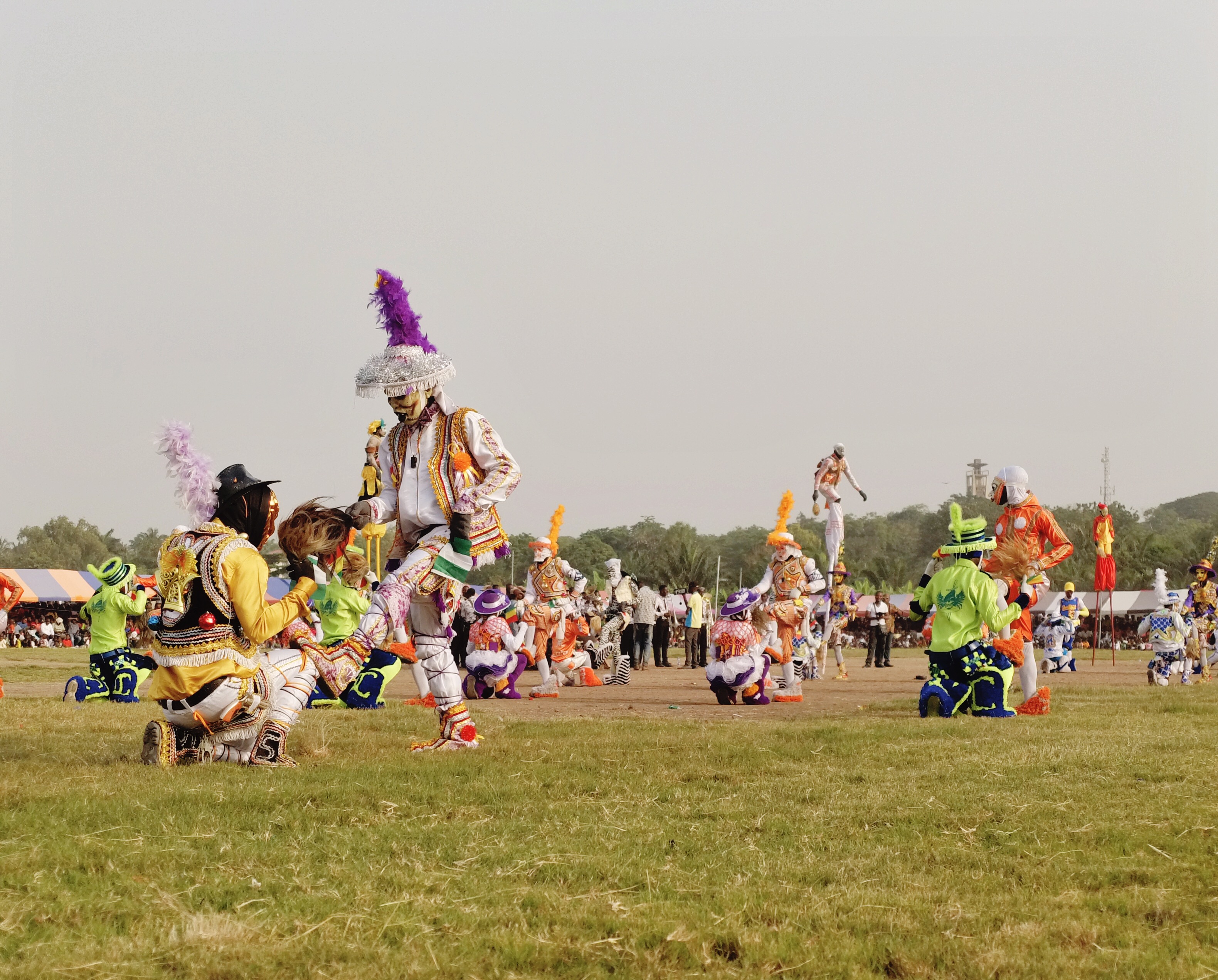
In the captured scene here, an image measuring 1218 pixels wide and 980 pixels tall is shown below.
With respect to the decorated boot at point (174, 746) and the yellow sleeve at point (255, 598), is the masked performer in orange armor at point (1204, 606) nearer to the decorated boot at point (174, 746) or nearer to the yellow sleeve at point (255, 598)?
the yellow sleeve at point (255, 598)

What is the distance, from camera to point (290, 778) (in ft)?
22.3

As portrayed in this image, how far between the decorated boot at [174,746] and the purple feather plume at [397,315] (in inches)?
113

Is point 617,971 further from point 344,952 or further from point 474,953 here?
point 344,952

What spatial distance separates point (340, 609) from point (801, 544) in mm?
40382

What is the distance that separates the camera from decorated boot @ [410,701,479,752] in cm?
848

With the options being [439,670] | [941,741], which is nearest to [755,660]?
[941,741]

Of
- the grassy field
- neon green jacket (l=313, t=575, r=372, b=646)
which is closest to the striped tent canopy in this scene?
neon green jacket (l=313, t=575, r=372, b=646)

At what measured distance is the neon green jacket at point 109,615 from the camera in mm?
14414

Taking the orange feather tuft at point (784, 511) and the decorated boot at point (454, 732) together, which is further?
the orange feather tuft at point (784, 511)

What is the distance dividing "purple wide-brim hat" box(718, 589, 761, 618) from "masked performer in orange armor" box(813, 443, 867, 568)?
6.80m

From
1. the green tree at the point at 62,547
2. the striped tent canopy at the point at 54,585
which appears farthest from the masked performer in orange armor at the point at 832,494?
the green tree at the point at 62,547

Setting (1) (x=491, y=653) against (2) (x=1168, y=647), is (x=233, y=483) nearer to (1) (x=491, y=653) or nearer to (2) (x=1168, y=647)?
(1) (x=491, y=653)

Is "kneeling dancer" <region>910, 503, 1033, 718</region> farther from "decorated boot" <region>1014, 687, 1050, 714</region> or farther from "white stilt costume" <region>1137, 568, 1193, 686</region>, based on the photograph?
"white stilt costume" <region>1137, 568, 1193, 686</region>

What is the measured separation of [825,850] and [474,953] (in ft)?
6.19
